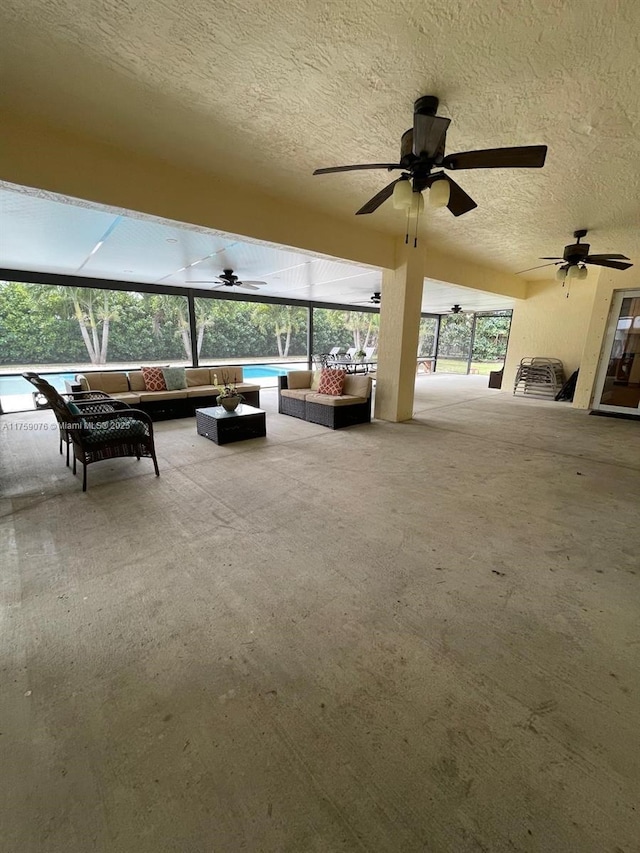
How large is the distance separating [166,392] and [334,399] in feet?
9.24

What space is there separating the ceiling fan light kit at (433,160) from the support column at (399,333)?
8.90 ft

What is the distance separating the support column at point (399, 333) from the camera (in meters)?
5.18

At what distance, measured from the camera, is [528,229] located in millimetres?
4617

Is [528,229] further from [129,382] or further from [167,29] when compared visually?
[129,382]

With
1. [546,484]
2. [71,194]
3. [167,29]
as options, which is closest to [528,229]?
[546,484]

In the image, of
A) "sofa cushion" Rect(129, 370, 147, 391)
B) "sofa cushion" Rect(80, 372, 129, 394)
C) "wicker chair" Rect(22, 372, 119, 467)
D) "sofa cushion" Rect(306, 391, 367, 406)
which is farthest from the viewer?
"sofa cushion" Rect(129, 370, 147, 391)

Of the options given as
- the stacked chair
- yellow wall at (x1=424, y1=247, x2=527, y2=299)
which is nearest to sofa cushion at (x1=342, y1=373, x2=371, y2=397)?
yellow wall at (x1=424, y1=247, x2=527, y2=299)

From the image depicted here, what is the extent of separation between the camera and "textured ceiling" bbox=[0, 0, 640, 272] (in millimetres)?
1615

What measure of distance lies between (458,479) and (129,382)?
5.23m

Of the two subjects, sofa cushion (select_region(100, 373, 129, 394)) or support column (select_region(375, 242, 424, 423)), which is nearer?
support column (select_region(375, 242, 424, 423))

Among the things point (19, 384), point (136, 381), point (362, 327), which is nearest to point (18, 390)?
point (19, 384)

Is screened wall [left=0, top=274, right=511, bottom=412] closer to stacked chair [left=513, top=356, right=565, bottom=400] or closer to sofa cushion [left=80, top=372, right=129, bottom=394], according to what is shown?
sofa cushion [left=80, top=372, right=129, bottom=394]

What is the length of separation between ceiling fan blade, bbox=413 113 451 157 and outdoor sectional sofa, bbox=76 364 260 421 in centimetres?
468

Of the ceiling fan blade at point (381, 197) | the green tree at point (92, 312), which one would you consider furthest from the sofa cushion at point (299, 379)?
the green tree at point (92, 312)
